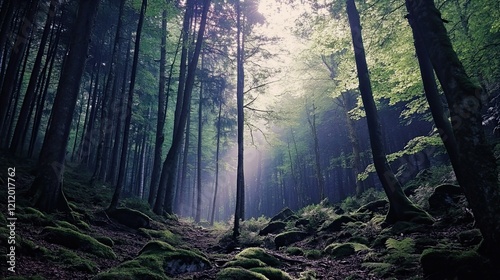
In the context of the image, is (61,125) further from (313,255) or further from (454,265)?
(454,265)

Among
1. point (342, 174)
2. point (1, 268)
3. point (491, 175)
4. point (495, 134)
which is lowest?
point (1, 268)

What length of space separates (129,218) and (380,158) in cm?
886

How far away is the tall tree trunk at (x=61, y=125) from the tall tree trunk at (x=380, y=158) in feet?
28.8

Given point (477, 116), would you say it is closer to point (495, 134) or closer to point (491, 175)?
point (491, 175)

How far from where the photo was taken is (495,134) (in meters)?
14.1

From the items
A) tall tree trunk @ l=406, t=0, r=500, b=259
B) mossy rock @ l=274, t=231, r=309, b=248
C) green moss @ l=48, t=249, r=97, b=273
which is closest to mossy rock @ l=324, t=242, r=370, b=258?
mossy rock @ l=274, t=231, r=309, b=248

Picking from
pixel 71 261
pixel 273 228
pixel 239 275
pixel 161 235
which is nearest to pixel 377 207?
pixel 273 228

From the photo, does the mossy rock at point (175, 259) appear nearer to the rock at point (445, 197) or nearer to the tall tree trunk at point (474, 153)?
the tall tree trunk at point (474, 153)

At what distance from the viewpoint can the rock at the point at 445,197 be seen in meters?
8.77

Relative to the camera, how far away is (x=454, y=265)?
14.1 ft

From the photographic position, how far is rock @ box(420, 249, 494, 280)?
396 centimetres

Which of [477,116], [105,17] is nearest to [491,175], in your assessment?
[477,116]

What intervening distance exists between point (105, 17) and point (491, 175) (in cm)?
2073

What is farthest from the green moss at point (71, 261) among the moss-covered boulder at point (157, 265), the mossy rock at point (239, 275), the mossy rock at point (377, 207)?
the mossy rock at point (377, 207)
